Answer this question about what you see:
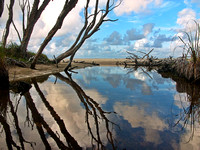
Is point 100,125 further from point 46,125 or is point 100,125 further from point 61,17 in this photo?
point 61,17

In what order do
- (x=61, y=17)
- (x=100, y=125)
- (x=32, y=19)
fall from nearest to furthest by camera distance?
(x=100, y=125), (x=61, y=17), (x=32, y=19)

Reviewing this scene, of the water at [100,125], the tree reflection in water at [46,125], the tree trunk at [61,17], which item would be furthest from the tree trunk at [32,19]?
the water at [100,125]

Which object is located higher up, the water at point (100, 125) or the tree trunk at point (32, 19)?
the tree trunk at point (32, 19)

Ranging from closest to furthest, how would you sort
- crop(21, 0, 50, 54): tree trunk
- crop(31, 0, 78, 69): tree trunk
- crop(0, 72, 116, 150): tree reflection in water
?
1. crop(0, 72, 116, 150): tree reflection in water
2. crop(31, 0, 78, 69): tree trunk
3. crop(21, 0, 50, 54): tree trunk

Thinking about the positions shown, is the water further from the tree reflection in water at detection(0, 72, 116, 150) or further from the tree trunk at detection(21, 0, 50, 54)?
the tree trunk at detection(21, 0, 50, 54)

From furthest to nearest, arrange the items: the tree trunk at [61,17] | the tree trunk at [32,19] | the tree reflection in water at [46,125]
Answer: the tree trunk at [32,19] < the tree trunk at [61,17] < the tree reflection in water at [46,125]

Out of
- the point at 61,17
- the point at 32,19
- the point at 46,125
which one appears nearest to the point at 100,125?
the point at 46,125

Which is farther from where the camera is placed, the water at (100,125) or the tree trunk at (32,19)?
the tree trunk at (32,19)

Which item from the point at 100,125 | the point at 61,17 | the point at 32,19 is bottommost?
the point at 100,125

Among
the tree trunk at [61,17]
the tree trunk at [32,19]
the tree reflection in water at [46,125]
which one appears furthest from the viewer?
the tree trunk at [32,19]

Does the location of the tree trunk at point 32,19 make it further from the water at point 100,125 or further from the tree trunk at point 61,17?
the water at point 100,125

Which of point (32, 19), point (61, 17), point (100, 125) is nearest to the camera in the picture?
point (100, 125)

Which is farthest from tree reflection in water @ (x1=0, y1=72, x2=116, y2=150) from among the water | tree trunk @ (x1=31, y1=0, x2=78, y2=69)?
tree trunk @ (x1=31, y1=0, x2=78, y2=69)

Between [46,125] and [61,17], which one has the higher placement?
[61,17]
